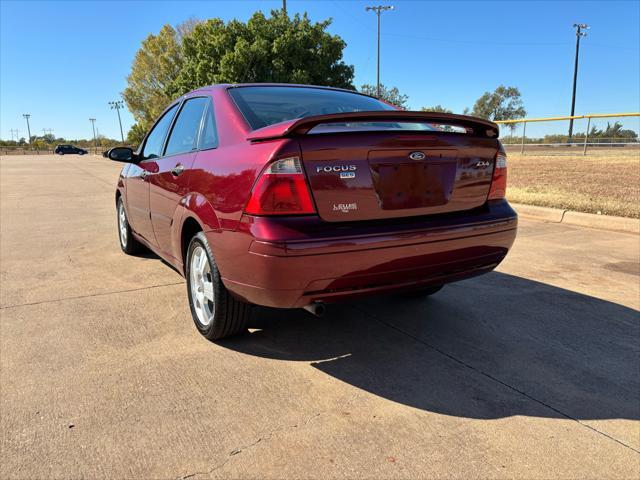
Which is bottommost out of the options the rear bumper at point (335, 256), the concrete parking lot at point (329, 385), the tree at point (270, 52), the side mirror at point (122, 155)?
the concrete parking lot at point (329, 385)

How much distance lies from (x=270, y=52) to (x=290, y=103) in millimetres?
20537

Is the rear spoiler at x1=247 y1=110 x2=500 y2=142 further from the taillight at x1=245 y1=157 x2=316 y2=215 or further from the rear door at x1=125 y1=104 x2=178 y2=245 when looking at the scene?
the rear door at x1=125 y1=104 x2=178 y2=245

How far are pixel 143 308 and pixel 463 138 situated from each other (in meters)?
2.73

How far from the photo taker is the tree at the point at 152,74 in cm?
3841

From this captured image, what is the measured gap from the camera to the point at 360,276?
97.2 inches

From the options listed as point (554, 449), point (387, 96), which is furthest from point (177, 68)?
point (554, 449)

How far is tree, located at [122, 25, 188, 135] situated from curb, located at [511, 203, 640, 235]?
3389 cm

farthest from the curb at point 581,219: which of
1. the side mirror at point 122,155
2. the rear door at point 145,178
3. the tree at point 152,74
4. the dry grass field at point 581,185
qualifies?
the tree at point 152,74

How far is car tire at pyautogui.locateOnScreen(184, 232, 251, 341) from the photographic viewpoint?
285 cm

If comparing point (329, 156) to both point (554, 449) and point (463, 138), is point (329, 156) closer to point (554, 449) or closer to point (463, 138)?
point (463, 138)

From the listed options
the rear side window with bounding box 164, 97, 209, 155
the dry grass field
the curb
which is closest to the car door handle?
the rear side window with bounding box 164, 97, 209, 155

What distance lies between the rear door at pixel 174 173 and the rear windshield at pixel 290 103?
370 millimetres

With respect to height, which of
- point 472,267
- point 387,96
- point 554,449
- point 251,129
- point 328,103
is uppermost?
point 387,96

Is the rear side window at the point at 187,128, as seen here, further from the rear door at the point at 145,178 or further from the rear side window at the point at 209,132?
the rear door at the point at 145,178
